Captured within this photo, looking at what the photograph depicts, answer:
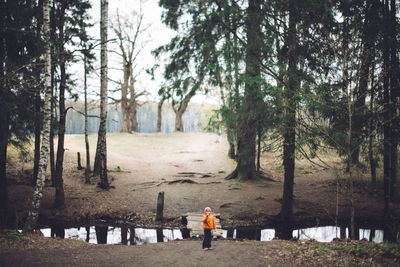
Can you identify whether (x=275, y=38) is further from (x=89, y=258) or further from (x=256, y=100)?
(x=89, y=258)

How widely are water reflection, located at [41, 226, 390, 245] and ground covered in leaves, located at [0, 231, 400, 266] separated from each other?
2481mm

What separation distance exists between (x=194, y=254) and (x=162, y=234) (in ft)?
14.1

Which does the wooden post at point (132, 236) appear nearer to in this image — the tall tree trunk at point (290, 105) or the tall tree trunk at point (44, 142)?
the tall tree trunk at point (44, 142)

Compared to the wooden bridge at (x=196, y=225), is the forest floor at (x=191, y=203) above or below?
above

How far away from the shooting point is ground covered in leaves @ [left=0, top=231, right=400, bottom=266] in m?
6.83

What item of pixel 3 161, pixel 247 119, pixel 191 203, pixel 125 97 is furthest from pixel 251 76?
pixel 125 97

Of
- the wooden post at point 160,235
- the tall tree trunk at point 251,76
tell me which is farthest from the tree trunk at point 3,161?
the tall tree trunk at point 251,76

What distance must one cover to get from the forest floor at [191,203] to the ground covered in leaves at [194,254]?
0.03 meters

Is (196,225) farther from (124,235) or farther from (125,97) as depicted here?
(125,97)

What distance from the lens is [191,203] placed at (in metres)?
15.2

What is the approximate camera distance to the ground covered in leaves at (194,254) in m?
6.83

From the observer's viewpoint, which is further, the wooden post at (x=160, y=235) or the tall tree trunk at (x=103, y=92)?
the tall tree trunk at (x=103, y=92)

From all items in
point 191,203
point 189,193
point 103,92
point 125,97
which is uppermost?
point 125,97

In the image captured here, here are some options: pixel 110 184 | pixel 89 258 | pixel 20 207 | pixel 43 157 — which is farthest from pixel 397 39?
pixel 20 207
